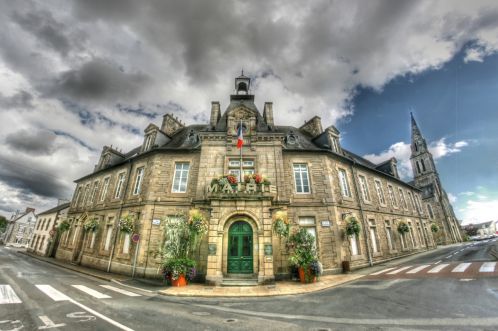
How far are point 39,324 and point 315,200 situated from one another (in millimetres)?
13428

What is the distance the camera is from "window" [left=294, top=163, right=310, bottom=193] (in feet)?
47.0

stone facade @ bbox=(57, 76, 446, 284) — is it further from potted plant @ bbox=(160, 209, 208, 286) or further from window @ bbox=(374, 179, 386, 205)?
potted plant @ bbox=(160, 209, 208, 286)

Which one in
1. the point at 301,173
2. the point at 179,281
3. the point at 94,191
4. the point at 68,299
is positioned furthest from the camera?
the point at 94,191

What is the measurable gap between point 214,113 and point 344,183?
12.4 metres

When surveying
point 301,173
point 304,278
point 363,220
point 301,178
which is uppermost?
point 301,173

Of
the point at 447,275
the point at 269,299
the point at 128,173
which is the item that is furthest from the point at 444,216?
the point at 128,173

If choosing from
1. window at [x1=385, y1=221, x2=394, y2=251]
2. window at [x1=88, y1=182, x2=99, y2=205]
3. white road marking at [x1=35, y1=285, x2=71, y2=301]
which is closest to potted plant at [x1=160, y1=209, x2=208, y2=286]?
white road marking at [x1=35, y1=285, x2=71, y2=301]

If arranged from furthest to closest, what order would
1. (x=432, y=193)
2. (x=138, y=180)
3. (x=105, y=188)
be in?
(x=432, y=193) → (x=105, y=188) → (x=138, y=180)

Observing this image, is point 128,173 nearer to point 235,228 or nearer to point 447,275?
point 235,228

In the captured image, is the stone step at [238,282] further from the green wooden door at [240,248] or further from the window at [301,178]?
the window at [301,178]

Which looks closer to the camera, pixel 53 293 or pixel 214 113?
pixel 53 293

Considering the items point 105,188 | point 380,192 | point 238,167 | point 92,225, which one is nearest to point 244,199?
point 238,167

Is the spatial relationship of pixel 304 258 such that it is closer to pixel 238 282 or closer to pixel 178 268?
pixel 238 282

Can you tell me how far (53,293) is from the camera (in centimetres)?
Result: 761
